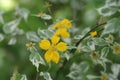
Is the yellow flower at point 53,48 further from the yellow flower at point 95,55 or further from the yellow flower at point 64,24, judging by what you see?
the yellow flower at point 95,55

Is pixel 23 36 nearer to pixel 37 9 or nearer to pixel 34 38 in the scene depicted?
pixel 37 9

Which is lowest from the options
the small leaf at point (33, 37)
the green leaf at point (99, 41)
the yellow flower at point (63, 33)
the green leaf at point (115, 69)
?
the green leaf at point (115, 69)

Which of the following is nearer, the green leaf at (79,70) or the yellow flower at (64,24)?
the yellow flower at (64,24)

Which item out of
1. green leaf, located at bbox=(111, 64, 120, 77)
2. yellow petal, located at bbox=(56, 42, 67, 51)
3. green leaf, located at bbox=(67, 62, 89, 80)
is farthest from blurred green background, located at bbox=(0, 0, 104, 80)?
yellow petal, located at bbox=(56, 42, 67, 51)

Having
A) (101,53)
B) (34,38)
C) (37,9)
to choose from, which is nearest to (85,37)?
→ (101,53)

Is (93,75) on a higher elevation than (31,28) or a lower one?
lower

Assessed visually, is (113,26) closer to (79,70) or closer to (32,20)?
(79,70)

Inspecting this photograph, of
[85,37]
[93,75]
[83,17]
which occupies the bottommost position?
[93,75]

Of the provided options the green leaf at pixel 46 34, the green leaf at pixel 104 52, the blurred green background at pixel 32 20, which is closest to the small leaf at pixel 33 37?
the green leaf at pixel 46 34
